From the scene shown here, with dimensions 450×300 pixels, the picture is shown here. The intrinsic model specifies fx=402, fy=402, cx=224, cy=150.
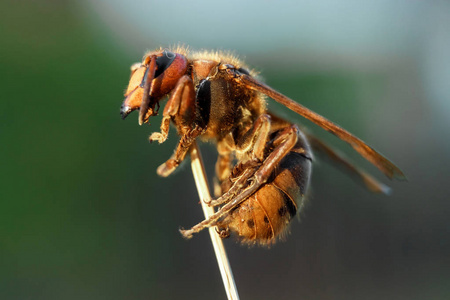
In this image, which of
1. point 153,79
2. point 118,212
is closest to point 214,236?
point 153,79

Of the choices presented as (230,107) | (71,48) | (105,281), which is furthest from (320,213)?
(230,107)

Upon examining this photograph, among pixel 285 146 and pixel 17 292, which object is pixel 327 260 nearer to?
pixel 17 292

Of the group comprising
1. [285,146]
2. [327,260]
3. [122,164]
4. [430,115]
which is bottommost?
[285,146]

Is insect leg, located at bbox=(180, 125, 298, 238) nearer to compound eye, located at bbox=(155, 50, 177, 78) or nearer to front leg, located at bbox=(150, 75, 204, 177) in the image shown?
front leg, located at bbox=(150, 75, 204, 177)

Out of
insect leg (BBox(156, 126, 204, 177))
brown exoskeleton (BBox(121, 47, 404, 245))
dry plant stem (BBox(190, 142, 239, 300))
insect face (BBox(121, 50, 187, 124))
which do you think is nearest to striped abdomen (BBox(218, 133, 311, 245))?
brown exoskeleton (BBox(121, 47, 404, 245))

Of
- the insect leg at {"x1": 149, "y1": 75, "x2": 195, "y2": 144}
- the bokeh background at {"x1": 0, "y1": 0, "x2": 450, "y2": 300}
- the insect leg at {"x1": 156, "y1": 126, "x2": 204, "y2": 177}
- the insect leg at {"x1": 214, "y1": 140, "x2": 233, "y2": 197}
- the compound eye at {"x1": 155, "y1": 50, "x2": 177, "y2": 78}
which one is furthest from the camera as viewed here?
the bokeh background at {"x1": 0, "y1": 0, "x2": 450, "y2": 300}

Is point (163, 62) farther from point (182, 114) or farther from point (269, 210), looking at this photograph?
point (269, 210)


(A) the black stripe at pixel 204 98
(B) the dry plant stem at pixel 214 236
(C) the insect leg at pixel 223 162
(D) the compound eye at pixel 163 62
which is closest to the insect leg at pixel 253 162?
(B) the dry plant stem at pixel 214 236

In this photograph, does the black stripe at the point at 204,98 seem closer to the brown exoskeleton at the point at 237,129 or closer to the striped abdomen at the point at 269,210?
the brown exoskeleton at the point at 237,129
